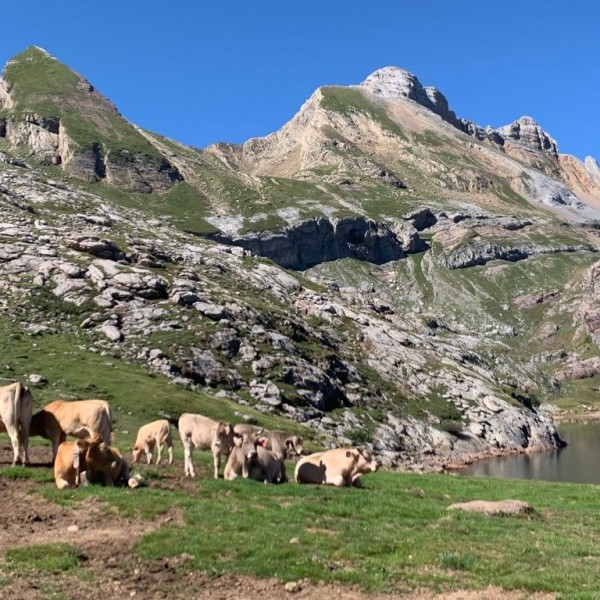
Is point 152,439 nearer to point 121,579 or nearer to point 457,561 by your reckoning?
point 121,579

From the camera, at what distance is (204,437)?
2631cm

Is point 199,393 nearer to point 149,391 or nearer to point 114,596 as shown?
point 149,391

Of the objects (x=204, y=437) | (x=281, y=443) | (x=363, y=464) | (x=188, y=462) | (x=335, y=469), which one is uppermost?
(x=204, y=437)

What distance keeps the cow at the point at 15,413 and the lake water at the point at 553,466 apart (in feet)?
201

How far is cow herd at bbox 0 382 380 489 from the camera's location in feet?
64.5

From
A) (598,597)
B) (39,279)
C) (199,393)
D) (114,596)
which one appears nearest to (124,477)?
(114,596)

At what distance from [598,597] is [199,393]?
2446 inches

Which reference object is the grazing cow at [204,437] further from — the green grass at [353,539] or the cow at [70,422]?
the cow at [70,422]

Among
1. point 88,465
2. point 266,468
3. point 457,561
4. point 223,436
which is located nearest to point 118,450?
point 88,465

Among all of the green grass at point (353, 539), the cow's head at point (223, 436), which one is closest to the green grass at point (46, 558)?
the green grass at point (353, 539)

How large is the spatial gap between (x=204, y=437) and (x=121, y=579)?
44.2 ft

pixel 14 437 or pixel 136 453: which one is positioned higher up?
pixel 14 437

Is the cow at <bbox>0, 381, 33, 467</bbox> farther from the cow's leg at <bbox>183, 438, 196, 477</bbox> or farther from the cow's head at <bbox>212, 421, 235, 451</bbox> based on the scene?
the cow's head at <bbox>212, 421, 235, 451</bbox>

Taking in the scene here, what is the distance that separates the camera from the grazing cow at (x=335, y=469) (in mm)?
26297
